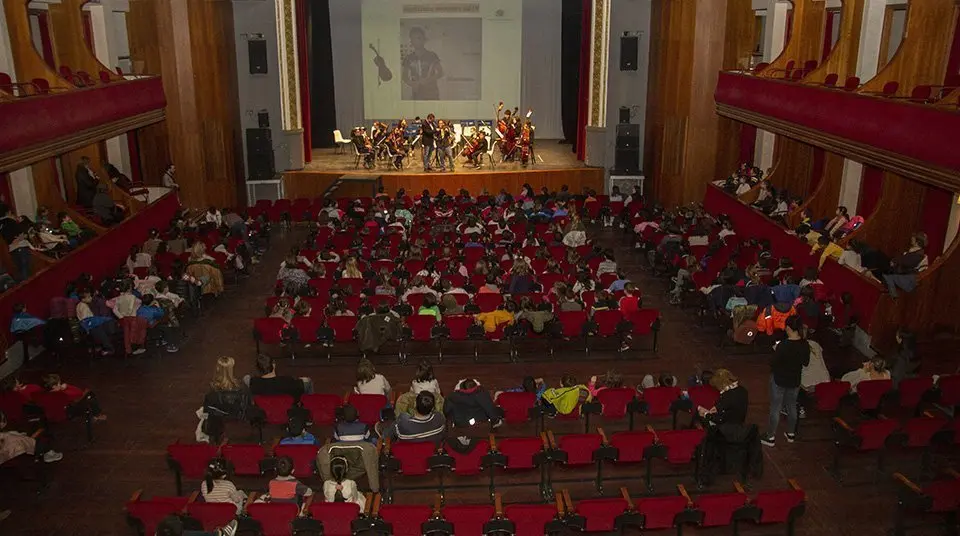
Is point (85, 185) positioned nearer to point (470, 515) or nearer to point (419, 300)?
point (419, 300)

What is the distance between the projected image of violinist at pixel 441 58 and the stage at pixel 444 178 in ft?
12.9

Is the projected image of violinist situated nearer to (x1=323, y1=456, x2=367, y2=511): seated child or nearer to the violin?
the violin

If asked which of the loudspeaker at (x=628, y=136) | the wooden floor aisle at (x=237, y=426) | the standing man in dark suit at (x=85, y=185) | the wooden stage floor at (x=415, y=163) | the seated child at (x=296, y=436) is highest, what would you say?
the loudspeaker at (x=628, y=136)

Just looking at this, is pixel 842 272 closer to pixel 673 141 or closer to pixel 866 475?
pixel 866 475

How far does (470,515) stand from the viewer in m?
6.82

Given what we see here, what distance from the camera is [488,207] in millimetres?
18625

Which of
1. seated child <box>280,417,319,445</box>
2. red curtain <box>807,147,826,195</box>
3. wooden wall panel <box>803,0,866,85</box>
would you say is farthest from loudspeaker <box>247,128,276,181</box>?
seated child <box>280,417,319,445</box>

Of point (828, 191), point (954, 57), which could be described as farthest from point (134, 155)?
point (954, 57)

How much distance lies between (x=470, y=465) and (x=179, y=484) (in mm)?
3014

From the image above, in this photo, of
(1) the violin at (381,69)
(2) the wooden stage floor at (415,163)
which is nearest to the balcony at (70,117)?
(2) the wooden stage floor at (415,163)

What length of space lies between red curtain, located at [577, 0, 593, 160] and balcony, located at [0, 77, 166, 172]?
11.9 meters

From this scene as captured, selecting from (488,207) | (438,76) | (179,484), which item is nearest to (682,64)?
(488,207)

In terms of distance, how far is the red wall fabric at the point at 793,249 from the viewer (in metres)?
12.0

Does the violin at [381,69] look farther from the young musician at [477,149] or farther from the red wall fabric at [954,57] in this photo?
the red wall fabric at [954,57]
